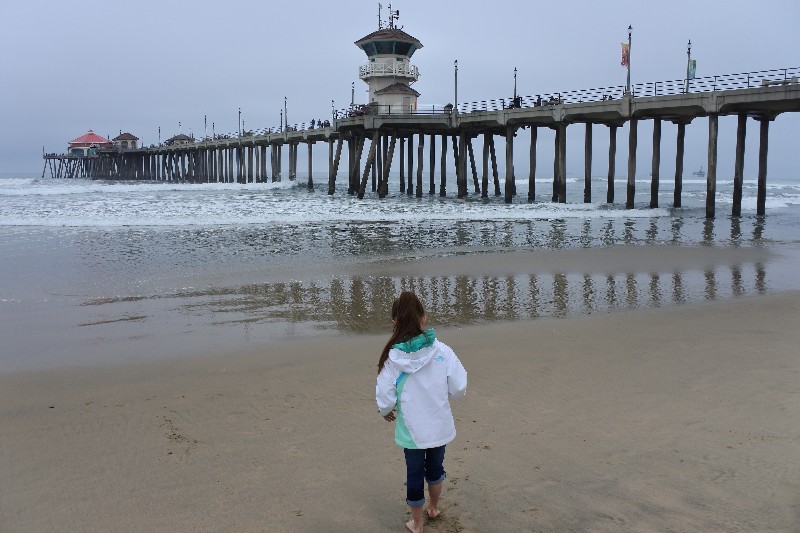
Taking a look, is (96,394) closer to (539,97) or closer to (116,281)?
(116,281)

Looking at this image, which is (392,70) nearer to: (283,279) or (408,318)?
(283,279)

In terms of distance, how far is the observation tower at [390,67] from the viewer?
4094cm

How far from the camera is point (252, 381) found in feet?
17.8

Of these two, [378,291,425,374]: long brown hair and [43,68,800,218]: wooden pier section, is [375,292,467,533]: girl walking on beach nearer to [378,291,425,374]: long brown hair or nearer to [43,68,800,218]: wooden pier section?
[378,291,425,374]: long brown hair

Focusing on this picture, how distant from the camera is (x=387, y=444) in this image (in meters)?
4.10

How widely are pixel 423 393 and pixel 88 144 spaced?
105393 millimetres

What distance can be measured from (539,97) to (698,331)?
2562 cm

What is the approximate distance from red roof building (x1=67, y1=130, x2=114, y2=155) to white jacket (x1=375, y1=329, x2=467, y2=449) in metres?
102

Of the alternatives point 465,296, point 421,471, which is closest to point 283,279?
point 465,296

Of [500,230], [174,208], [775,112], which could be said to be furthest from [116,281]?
[775,112]

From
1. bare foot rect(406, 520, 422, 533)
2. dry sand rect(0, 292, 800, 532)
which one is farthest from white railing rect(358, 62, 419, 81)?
bare foot rect(406, 520, 422, 533)

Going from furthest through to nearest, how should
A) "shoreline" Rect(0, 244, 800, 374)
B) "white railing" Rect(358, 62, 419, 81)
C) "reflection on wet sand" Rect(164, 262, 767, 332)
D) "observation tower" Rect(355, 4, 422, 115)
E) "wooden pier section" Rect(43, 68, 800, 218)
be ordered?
1. "white railing" Rect(358, 62, 419, 81)
2. "observation tower" Rect(355, 4, 422, 115)
3. "wooden pier section" Rect(43, 68, 800, 218)
4. "reflection on wet sand" Rect(164, 262, 767, 332)
5. "shoreline" Rect(0, 244, 800, 374)

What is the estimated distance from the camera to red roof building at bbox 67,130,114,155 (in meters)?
96.2

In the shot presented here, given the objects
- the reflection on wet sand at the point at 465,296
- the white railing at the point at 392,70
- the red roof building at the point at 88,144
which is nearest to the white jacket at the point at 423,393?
the reflection on wet sand at the point at 465,296
